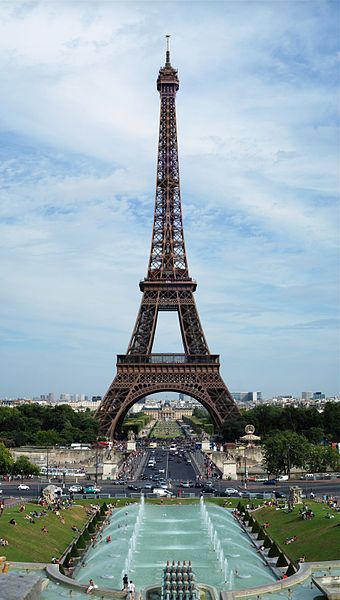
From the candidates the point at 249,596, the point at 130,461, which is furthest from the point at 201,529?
the point at 130,461

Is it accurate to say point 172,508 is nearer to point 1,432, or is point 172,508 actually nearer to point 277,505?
point 277,505

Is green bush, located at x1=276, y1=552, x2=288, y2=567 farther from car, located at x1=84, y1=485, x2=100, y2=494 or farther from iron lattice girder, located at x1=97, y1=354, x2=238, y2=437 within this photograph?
iron lattice girder, located at x1=97, y1=354, x2=238, y2=437

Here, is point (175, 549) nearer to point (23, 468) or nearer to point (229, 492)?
point (229, 492)

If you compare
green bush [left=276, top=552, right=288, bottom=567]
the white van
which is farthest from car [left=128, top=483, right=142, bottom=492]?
green bush [left=276, top=552, right=288, bottom=567]

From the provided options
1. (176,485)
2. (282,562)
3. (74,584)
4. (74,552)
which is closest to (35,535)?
(74,552)

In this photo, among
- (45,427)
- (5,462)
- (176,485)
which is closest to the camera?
(176,485)

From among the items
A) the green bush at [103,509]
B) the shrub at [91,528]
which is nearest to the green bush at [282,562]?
the shrub at [91,528]

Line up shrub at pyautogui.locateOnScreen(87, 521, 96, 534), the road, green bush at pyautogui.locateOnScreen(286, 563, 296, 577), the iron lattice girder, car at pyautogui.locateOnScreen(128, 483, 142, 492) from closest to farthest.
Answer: green bush at pyautogui.locateOnScreen(286, 563, 296, 577)
shrub at pyautogui.locateOnScreen(87, 521, 96, 534)
the road
car at pyautogui.locateOnScreen(128, 483, 142, 492)
the iron lattice girder
